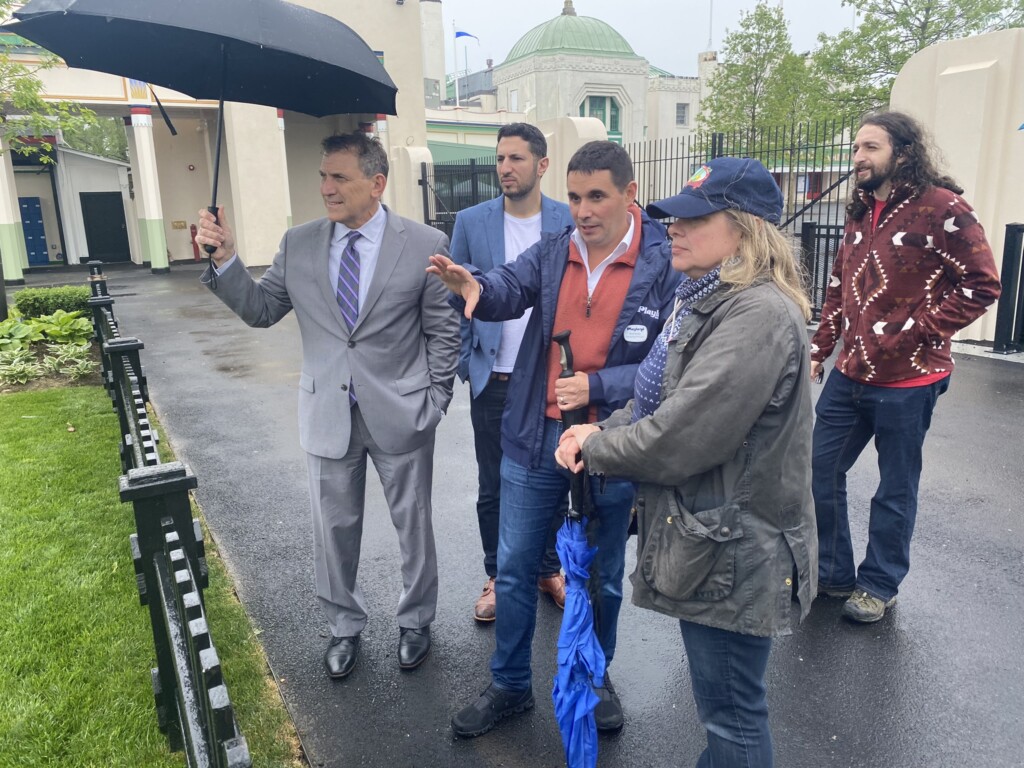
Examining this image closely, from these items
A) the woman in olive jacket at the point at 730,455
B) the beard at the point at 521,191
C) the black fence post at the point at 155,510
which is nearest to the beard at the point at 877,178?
the beard at the point at 521,191

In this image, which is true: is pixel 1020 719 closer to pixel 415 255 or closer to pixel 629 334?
pixel 629 334

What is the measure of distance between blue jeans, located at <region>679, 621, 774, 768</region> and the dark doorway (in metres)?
30.8

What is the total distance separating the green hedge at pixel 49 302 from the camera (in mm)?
11977

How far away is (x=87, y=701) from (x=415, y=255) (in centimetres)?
222

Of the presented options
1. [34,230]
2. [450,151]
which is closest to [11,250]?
[34,230]

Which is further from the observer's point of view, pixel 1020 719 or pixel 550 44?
pixel 550 44

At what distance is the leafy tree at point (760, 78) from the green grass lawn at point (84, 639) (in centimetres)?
2651

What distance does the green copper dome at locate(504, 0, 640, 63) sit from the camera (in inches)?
2163

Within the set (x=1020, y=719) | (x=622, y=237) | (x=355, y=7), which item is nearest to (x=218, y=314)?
(x=355, y=7)

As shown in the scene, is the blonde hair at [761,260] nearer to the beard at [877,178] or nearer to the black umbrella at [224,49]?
the beard at [877,178]

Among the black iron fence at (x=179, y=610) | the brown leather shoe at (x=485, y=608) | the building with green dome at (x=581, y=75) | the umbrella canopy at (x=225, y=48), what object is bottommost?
the brown leather shoe at (x=485, y=608)

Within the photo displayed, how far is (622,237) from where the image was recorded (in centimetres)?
280

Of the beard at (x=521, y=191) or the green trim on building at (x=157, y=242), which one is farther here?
the green trim on building at (x=157, y=242)

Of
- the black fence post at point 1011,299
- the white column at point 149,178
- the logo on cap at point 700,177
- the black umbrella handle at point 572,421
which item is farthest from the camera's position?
the white column at point 149,178
